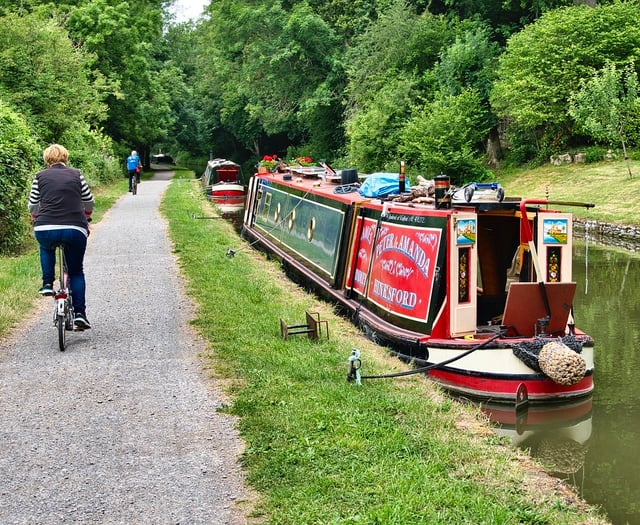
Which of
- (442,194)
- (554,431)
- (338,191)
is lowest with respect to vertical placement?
(554,431)

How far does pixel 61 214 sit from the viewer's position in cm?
610

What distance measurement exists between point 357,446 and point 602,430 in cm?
276

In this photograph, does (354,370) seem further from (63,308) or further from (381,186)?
(381,186)

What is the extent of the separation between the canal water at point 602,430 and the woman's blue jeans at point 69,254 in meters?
3.52

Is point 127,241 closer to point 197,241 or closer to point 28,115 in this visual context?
point 197,241

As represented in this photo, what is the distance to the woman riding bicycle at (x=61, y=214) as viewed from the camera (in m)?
6.09

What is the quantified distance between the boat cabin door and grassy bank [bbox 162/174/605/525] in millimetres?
685

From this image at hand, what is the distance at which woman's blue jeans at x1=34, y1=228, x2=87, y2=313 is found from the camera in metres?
6.11

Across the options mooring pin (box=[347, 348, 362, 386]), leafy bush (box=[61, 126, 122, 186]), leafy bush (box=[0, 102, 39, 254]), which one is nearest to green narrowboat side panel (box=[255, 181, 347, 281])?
leafy bush (box=[0, 102, 39, 254])

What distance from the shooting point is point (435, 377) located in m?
6.75

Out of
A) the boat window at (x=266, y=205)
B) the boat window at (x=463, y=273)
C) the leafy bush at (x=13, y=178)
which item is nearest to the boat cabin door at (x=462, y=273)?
the boat window at (x=463, y=273)

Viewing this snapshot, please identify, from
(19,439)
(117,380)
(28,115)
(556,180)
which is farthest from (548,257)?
(556,180)

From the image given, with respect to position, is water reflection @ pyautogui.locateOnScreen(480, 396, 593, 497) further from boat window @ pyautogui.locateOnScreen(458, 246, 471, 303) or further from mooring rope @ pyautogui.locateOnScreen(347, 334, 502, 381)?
boat window @ pyautogui.locateOnScreen(458, 246, 471, 303)

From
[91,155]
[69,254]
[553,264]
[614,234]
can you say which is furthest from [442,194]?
[91,155]
